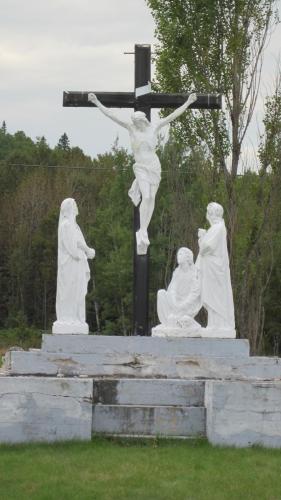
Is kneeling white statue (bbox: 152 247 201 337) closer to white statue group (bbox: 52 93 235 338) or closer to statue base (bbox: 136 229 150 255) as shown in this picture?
white statue group (bbox: 52 93 235 338)

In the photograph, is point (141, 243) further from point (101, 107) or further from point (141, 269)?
point (101, 107)

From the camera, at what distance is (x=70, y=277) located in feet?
45.6

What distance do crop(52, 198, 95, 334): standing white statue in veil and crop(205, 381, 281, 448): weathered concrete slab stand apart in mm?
2415

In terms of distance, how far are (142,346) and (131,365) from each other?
297 mm

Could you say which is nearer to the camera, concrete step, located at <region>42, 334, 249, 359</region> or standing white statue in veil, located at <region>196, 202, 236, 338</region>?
concrete step, located at <region>42, 334, 249, 359</region>

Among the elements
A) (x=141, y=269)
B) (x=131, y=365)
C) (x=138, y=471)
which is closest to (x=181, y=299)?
(x=141, y=269)

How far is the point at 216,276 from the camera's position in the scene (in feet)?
45.3

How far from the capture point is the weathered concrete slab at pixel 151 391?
42.2 ft

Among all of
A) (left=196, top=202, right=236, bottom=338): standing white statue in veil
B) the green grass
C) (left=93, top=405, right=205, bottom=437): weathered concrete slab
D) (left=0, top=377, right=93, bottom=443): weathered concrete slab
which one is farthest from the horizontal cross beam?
the green grass

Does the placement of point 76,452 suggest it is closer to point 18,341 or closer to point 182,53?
point 182,53

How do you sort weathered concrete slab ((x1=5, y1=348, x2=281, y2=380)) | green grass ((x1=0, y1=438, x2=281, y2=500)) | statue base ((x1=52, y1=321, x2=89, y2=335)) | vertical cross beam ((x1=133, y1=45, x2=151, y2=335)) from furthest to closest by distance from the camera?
vertical cross beam ((x1=133, y1=45, x2=151, y2=335)), statue base ((x1=52, y1=321, x2=89, y2=335)), weathered concrete slab ((x1=5, y1=348, x2=281, y2=380)), green grass ((x1=0, y1=438, x2=281, y2=500))

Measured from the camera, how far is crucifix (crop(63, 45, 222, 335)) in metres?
14.5

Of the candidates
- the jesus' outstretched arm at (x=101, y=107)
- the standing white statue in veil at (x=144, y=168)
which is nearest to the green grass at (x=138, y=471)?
the standing white statue in veil at (x=144, y=168)

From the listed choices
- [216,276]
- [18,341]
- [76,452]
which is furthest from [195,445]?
[18,341]
